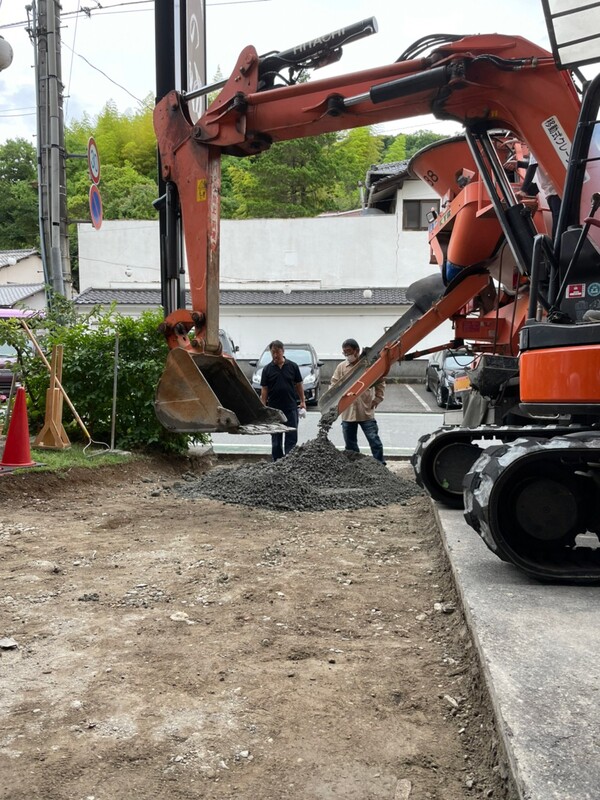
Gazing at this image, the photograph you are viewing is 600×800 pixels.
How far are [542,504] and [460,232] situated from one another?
335 cm

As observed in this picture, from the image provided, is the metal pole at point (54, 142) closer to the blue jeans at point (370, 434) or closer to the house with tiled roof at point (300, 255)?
the blue jeans at point (370, 434)

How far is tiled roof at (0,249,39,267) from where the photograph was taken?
1768 inches

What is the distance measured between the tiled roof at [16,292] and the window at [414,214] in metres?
17.9

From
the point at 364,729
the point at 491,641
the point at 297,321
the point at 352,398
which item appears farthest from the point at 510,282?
the point at 297,321

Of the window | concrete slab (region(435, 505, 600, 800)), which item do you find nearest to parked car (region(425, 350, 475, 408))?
the window

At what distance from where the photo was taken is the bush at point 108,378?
952 centimetres

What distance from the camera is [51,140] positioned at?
14.1m

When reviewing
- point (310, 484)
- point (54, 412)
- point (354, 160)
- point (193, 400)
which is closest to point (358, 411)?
point (310, 484)

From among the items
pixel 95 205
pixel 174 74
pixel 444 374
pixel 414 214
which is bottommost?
pixel 444 374

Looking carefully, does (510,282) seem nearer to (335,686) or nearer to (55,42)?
(335,686)

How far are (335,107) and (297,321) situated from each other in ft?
79.0

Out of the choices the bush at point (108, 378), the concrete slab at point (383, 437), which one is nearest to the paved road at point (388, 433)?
the concrete slab at point (383, 437)

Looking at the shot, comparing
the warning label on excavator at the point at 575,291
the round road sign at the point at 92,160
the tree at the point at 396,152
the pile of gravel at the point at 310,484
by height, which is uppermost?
the tree at the point at 396,152

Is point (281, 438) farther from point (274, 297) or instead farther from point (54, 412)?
point (274, 297)
